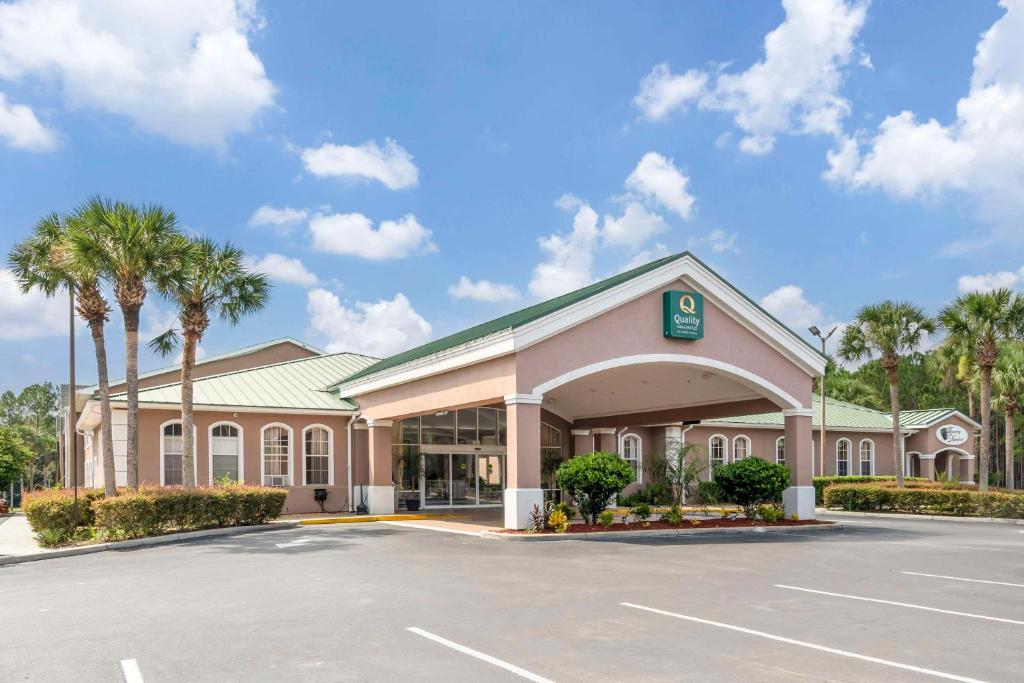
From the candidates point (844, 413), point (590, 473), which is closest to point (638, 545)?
point (590, 473)

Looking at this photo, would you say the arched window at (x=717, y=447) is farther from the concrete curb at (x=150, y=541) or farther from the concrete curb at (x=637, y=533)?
the concrete curb at (x=150, y=541)

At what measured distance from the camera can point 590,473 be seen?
20.0 metres

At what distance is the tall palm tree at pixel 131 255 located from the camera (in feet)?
67.4

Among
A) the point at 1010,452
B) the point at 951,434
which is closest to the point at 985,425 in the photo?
the point at 951,434

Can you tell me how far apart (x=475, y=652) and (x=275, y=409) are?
20.8 meters

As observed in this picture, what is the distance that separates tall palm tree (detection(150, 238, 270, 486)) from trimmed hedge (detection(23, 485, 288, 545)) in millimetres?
2015

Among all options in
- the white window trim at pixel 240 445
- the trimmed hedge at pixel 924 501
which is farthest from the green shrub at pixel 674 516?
the white window trim at pixel 240 445

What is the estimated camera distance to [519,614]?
9789 mm

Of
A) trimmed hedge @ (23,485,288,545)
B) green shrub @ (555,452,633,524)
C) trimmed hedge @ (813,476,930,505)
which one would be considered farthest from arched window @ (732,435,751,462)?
trimmed hedge @ (23,485,288,545)

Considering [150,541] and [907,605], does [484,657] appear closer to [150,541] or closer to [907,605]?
[907,605]

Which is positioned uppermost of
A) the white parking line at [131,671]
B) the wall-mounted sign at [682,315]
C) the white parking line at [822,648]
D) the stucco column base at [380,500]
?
the wall-mounted sign at [682,315]

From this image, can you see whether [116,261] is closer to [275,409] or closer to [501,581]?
[275,409]

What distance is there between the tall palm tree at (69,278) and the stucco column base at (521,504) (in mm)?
9951

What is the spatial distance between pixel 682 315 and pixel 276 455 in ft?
46.7
